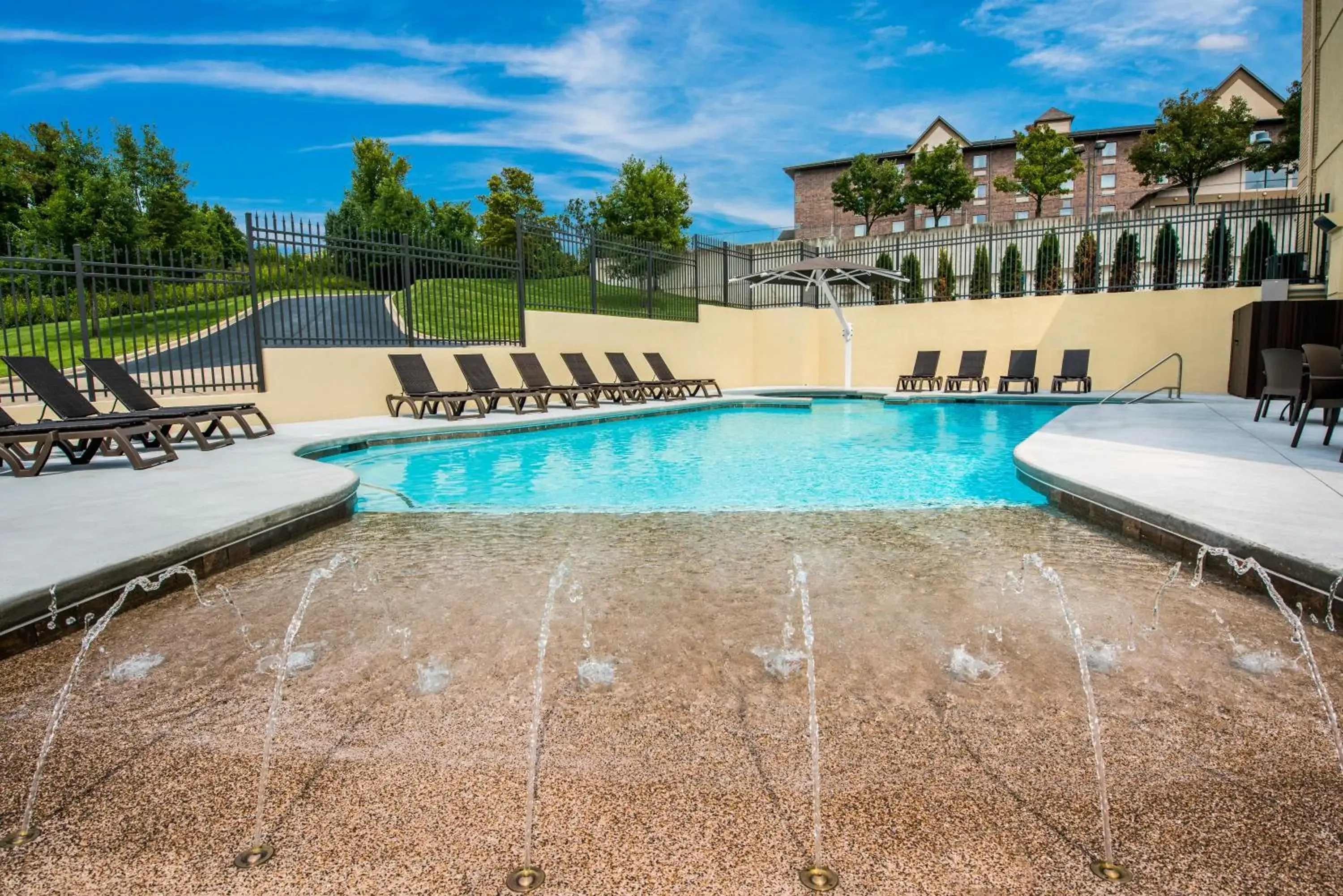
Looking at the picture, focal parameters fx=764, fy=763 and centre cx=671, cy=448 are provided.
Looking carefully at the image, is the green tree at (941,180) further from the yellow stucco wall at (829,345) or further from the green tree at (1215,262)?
the yellow stucco wall at (829,345)

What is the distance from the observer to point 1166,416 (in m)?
9.59

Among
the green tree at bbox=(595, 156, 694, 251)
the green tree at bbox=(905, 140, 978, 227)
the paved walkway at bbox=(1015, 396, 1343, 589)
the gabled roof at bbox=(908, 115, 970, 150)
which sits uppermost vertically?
the gabled roof at bbox=(908, 115, 970, 150)

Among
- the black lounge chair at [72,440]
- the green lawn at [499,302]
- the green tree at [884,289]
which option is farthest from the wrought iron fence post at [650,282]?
the black lounge chair at [72,440]

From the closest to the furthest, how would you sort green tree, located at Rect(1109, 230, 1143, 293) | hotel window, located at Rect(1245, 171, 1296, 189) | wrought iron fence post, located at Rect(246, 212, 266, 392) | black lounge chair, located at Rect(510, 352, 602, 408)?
wrought iron fence post, located at Rect(246, 212, 266, 392), black lounge chair, located at Rect(510, 352, 602, 408), green tree, located at Rect(1109, 230, 1143, 293), hotel window, located at Rect(1245, 171, 1296, 189)

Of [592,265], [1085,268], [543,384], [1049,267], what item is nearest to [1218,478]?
[543,384]

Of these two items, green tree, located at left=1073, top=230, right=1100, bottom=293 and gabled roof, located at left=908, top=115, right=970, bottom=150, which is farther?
gabled roof, located at left=908, top=115, right=970, bottom=150

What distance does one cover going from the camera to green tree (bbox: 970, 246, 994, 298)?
65.5 feet

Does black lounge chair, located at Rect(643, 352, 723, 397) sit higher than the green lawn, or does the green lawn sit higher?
the green lawn

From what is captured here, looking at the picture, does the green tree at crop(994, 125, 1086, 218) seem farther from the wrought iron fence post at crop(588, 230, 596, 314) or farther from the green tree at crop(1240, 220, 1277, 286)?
the wrought iron fence post at crop(588, 230, 596, 314)

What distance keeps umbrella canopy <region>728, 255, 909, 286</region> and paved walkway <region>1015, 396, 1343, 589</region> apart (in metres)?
8.24

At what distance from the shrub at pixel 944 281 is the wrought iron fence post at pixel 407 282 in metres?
14.4

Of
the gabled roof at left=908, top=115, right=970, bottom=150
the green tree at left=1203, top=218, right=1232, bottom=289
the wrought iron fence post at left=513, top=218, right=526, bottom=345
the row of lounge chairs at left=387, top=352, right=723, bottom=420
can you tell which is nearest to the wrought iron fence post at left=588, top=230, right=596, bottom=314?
the row of lounge chairs at left=387, top=352, right=723, bottom=420

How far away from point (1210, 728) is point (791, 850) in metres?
1.47

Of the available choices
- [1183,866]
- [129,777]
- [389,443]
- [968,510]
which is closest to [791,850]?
[1183,866]
